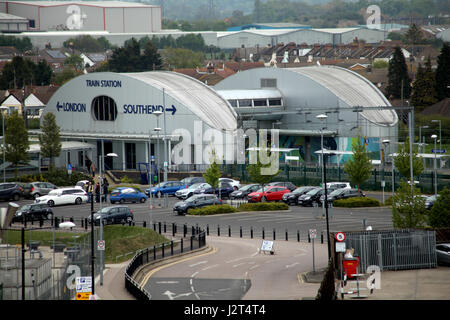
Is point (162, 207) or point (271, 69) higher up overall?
point (271, 69)

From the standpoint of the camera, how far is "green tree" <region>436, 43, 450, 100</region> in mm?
112250

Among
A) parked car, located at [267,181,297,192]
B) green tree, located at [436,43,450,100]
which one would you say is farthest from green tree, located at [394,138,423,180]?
green tree, located at [436,43,450,100]

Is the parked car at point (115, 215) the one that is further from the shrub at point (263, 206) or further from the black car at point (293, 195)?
the black car at point (293, 195)

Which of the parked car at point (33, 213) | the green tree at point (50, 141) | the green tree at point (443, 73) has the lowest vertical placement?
the parked car at point (33, 213)

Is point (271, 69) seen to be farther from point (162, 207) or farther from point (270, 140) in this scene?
point (162, 207)

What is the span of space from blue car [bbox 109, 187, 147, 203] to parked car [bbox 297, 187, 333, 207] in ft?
37.3

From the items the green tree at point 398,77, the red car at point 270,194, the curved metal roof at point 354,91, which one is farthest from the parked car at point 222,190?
Answer: the green tree at point 398,77

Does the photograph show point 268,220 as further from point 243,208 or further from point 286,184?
point 286,184

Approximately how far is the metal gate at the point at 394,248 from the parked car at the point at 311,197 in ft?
73.6

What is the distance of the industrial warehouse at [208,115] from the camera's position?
3169 inches
